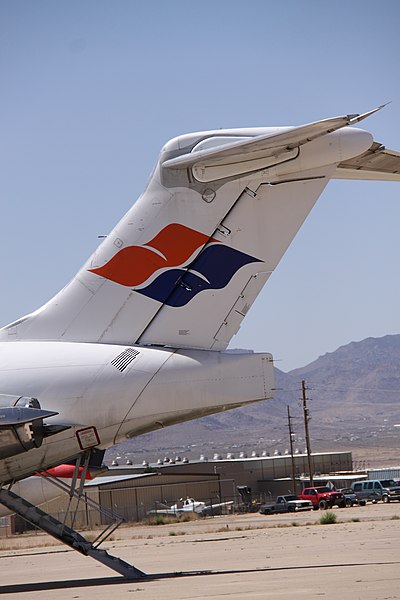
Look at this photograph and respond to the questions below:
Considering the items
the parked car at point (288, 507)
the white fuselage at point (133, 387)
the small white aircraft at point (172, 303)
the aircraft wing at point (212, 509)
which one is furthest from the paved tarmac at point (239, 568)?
the aircraft wing at point (212, 509)

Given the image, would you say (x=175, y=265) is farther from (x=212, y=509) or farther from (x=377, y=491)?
(x=212, y=509)

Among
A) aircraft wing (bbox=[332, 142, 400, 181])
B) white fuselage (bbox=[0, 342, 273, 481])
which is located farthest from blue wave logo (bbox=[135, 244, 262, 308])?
aircraft wing (bbox=[332, 142, 400, 181])

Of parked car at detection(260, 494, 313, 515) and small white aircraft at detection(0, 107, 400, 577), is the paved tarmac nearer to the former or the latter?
small white aircraft at detection(0, 107, 400, 577)

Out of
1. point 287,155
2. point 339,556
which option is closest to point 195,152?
point 287,155

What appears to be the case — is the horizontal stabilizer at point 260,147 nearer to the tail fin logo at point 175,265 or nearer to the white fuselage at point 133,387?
the tail fin logo at point 175,265

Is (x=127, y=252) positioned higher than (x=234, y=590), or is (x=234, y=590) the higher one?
(x=127, y=252)

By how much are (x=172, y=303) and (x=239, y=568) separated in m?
5.56

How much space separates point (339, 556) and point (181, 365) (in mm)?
6186

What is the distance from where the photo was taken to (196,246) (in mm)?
16953

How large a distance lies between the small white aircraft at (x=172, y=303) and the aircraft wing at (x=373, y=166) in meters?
0.02

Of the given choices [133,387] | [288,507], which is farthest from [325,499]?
[133,387]

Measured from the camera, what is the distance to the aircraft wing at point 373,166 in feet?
52.2

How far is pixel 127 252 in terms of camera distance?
1725cm

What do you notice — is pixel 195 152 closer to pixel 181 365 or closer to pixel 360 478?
pixel 181 365
